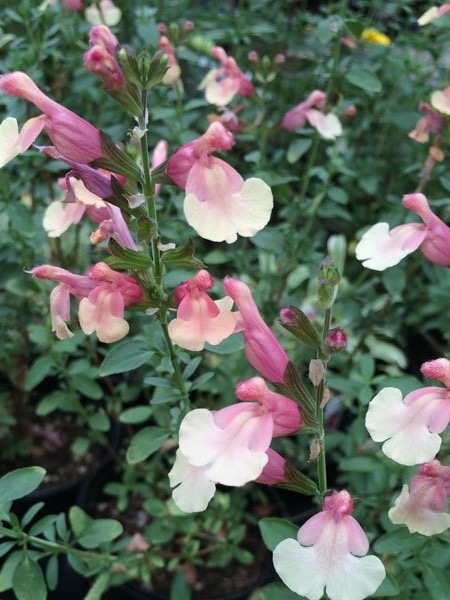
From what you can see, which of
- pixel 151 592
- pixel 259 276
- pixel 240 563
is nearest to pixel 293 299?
pixel 259 276

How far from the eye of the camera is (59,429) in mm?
1868

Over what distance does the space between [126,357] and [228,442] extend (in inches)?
12.6

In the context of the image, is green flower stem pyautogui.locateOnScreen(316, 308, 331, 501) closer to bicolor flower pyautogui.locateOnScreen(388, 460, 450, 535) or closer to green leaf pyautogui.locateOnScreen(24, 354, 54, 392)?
bicolor flower pyautogui.locateOnScreen(388, 460, 450, 535)

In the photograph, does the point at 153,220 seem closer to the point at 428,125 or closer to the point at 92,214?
the point at 92,214

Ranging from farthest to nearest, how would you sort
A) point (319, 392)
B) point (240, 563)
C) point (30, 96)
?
point (240, 563) < point (30, 96) < point (319, 392)

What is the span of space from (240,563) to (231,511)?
15 centimetres

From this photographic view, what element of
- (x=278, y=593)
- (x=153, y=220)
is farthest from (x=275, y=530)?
(x=153, y=220)

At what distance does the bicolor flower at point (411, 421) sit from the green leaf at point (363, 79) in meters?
0.93

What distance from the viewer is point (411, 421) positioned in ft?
2.35

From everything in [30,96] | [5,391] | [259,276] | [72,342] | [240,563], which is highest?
[30,96]

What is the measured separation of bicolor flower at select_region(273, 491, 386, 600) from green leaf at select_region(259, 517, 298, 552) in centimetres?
19

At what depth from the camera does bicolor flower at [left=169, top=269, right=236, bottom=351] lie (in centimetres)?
74

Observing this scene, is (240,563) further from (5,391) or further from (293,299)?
(5,391)

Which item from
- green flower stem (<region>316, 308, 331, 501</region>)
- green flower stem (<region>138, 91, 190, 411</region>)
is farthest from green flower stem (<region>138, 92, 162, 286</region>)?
green flower stem (<region>316, 308, 331, 501</region>)
